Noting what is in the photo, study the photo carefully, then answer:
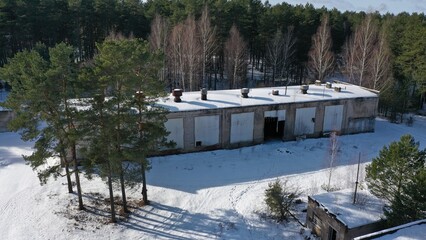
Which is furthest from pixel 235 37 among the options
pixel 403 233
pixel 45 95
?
pixel 403 233

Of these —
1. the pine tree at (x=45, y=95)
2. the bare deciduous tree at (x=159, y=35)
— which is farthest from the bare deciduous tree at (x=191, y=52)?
the pine tree at (x=45, y=95)

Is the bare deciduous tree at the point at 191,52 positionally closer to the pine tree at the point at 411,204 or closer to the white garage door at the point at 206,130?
the white garage door at the point at 206,130

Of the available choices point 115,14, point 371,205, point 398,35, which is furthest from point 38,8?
point 398,35

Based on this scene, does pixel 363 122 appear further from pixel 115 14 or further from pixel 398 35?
pixel 115 14

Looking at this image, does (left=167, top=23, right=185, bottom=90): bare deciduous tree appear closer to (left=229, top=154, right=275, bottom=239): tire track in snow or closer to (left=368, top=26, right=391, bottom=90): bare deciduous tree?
(left=229, top=154, right=275, bottom=239): tire track in snow

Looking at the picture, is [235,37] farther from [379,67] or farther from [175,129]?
[175,129]

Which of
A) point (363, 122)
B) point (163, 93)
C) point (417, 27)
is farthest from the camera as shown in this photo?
point (417, 27)
